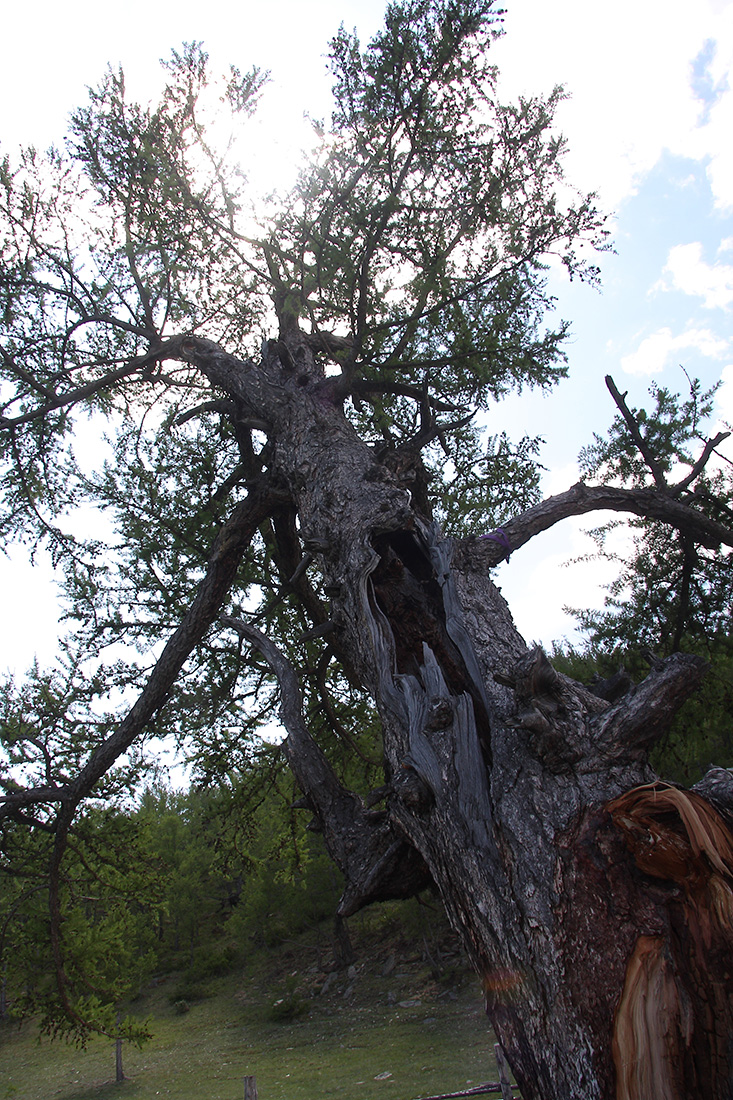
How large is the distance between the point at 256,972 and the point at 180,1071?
1143cm

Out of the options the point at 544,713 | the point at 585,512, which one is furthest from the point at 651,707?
the point at 585,512

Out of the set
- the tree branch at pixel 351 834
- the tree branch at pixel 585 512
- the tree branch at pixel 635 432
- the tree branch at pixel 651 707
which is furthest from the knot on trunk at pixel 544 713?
the tree branch at pixel 635 432

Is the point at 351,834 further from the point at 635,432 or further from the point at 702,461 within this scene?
the point at 702,461

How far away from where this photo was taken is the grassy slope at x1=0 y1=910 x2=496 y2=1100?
1321 centimetres

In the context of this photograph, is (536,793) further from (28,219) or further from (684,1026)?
(28,219)

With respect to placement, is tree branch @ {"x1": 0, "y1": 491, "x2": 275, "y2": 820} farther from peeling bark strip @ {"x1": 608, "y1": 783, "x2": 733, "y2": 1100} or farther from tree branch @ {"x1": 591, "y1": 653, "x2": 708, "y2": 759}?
peeling bark strip @ {"x1": 608, "y1": 783, "x2": 733, "y2": 1100}

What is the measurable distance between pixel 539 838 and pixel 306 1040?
70.7 ft

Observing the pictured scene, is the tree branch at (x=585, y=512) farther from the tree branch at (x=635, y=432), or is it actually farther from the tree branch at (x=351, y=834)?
the tree branch at (x=351, y=834)

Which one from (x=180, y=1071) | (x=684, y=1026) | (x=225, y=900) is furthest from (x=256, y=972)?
(x=684, y=1026)

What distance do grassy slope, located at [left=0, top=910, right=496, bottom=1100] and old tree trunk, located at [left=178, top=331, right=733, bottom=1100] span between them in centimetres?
1182

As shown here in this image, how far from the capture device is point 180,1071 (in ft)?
59.6

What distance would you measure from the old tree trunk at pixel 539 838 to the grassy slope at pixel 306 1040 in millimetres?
11820

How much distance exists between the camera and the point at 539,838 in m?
1.89

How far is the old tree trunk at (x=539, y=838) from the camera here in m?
1.53
